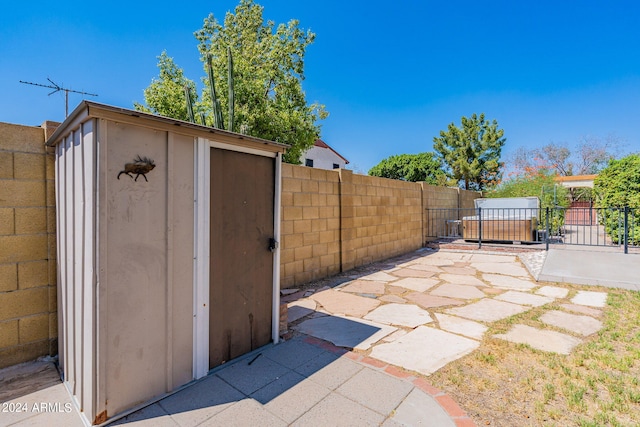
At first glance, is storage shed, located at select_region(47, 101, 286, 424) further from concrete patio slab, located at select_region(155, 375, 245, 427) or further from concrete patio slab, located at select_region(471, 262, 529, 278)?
concrete patio slab, located at select_region(471, 262, 529, 278)

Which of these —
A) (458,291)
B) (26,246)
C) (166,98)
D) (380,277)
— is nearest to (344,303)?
(380,277)

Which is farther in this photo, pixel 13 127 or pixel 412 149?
pixel 412 149

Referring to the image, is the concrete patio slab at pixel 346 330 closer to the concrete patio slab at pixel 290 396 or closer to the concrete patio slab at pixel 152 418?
the concrete patio slab at pixel 290 396

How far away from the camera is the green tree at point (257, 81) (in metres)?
11.2

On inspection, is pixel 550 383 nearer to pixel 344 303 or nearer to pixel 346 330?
pixel 346 330

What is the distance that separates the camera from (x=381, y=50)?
Answer: 12.2 meters

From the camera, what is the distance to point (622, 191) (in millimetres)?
8102

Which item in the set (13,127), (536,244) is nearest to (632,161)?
(536,244)

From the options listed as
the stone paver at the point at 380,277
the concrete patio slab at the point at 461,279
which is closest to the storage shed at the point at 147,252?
the stone paver at the point at 380,277

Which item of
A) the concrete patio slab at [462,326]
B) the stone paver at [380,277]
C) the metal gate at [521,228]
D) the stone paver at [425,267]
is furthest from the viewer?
the metal gate at [521,228]

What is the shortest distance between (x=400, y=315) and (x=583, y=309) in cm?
240

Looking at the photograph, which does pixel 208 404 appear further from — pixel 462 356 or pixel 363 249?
pixel 363 249

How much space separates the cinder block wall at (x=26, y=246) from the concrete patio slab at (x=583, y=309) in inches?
224

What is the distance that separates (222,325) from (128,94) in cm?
1430
